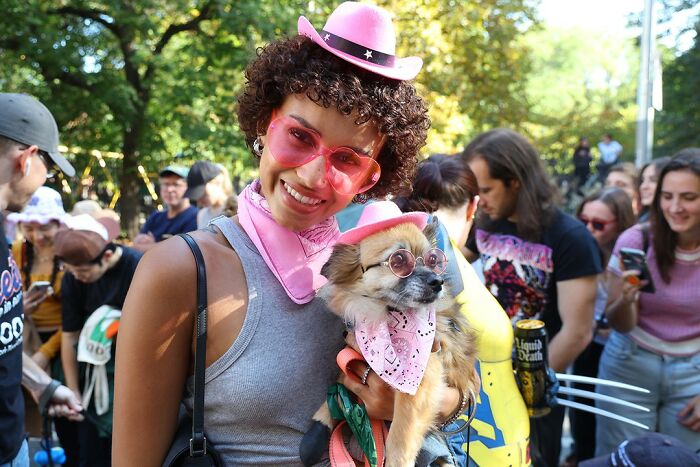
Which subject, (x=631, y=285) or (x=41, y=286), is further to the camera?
(x=41, y=286)

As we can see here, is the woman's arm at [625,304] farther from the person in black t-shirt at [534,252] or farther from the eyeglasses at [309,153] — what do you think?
the eyeglasses at [309,153]

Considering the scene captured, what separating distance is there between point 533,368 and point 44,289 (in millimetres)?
3689

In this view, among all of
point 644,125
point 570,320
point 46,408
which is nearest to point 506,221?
point 570,320

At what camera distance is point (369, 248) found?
1691mm

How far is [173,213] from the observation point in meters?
7.03

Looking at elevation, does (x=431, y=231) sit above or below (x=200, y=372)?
above

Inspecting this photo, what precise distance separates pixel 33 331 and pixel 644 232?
4.50m

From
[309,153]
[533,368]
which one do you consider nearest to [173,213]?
[533,368]

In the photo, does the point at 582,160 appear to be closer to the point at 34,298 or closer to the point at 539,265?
the point at 539,265

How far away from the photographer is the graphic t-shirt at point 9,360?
253cm

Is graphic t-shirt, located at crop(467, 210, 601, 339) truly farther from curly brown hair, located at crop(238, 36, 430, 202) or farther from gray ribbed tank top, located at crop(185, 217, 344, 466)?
gray ribbed tank top, located at crop(185, 217, 344, 466)

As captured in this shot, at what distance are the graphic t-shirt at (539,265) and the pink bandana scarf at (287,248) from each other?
227cm

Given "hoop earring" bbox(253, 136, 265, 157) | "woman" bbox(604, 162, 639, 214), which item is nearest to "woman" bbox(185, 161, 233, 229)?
"woman" bbox(604, 162, 639, 214)

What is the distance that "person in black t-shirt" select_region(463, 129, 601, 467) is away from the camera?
360 cm
